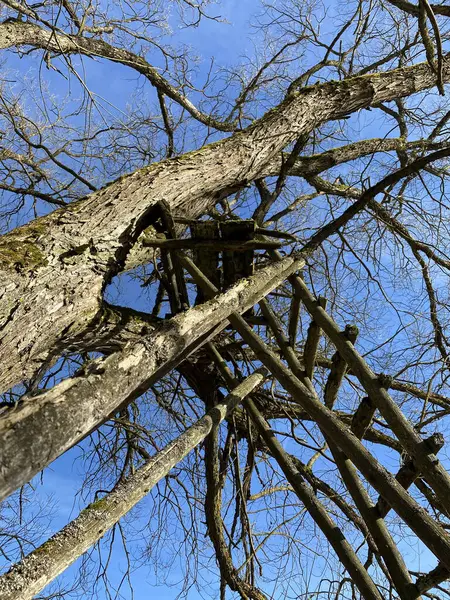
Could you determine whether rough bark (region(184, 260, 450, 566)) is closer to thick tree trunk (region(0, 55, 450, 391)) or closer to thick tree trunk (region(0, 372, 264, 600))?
thick tree trunk (region(0, 372, 264, 600))

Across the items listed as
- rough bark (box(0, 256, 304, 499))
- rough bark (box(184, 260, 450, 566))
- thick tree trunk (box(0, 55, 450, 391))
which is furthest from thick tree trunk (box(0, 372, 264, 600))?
thick tree trunk (box(0, 55, 450, 391))

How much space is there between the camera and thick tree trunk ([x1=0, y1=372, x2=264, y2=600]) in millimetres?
1146

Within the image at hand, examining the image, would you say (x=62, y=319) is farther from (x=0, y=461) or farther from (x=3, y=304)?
(x=0, y=461)

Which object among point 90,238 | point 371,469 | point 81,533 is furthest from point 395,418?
point 90,238

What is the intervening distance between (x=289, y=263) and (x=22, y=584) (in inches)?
75.5

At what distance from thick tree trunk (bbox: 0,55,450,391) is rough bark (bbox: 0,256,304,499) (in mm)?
706

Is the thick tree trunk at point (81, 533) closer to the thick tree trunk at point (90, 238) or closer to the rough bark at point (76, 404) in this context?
the rough bark at point (76, 404)

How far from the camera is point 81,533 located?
1.30 m

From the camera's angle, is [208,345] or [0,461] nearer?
[0,461]

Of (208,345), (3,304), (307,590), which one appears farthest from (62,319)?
(307,590)

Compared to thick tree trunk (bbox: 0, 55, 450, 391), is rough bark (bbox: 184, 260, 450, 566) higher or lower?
lower

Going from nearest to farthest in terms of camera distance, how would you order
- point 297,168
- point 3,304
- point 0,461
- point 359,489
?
point 0,461, point 3,304, point 359,489, point 297,168

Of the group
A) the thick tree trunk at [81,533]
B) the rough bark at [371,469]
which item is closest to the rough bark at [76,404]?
the thick tree trunk at [81,533]

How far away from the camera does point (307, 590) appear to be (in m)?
2.64
